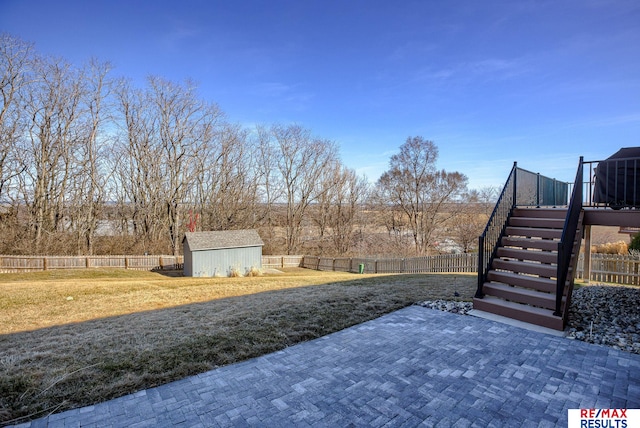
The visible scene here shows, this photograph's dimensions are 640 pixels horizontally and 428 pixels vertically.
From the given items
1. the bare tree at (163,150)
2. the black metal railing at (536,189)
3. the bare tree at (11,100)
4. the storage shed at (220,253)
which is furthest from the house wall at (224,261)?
the black metal railing at (536,189)

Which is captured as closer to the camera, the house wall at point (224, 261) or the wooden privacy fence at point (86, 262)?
the wooden privacy fence at point (86, 262)

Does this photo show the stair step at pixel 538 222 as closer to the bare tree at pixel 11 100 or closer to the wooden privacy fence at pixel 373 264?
the wooden privacy fence at pixel 373 264

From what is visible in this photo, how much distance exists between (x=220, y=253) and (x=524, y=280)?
45.6 ft

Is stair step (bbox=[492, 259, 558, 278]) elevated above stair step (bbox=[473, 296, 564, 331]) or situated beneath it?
elevated above

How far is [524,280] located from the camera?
515 centimetres

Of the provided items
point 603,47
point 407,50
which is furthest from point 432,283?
point 407,50

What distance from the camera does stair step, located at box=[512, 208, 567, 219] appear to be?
5.98 metres

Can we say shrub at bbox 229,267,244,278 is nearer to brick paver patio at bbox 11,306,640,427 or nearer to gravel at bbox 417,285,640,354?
gravel at bbox 417,285,640,354

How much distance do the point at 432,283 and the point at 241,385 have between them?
6.58 meters

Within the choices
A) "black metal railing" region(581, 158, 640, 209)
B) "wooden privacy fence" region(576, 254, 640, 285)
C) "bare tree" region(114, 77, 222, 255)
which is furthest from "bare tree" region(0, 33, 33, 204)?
"wooden privacy fence" region(576, 254, 640, 285)

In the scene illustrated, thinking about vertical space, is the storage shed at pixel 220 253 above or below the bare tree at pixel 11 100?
below

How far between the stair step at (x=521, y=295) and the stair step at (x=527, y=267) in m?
0.33

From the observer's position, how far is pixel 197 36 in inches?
488

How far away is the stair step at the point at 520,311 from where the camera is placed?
4.45 meters
